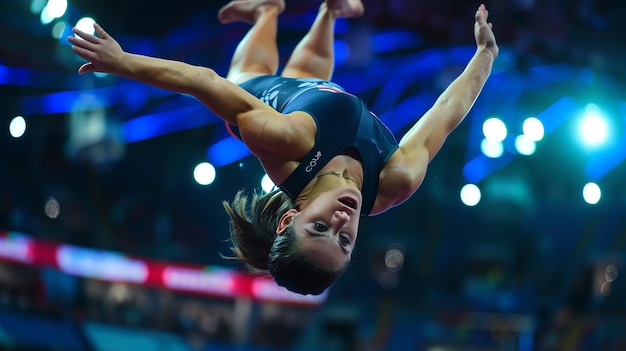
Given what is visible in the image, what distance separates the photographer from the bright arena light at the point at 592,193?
23.0ft

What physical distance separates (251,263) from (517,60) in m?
4.14

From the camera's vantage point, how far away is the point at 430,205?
7066mm

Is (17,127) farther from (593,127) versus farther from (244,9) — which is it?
(593,127)

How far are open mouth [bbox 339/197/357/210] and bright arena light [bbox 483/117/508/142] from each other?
14.9 ft

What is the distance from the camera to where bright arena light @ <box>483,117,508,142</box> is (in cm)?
647

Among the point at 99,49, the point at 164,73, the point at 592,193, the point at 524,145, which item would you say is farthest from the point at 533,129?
the point at 99,49

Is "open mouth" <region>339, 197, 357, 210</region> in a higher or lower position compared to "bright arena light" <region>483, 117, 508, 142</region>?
lower

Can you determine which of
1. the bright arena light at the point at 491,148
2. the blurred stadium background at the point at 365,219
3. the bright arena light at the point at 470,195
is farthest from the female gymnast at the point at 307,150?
the bright arena light at the point at 470,195

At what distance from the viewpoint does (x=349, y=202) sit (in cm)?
218

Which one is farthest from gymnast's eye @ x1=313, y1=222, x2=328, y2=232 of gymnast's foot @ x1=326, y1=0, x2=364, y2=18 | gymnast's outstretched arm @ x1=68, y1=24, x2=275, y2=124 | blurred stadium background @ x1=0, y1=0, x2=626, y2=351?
blurred stadium background @ x1=0, y1=0, x2=626, y2=351

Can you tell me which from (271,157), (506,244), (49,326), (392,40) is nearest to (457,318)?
(506,244)

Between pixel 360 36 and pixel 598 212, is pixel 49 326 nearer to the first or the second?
pixel 360 36

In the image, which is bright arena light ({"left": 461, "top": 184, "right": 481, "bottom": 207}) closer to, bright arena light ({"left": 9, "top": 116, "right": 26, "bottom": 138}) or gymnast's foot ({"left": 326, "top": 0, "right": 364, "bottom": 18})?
bright arena light ({"left": 9, "top": 116, "right": 26, "bottom": 138})

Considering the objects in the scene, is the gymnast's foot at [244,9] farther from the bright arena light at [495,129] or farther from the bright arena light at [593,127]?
the bright arena light at [593,127]
